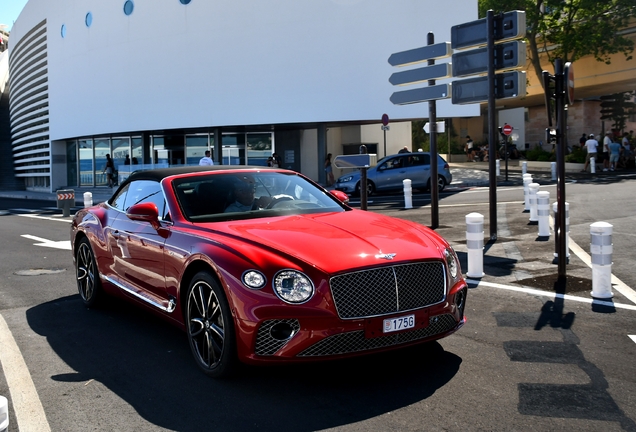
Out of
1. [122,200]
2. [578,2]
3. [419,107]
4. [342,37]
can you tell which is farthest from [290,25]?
[122,200]

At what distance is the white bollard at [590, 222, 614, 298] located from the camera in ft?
24.0

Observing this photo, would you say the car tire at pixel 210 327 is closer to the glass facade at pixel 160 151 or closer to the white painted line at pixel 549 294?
the white painted line at pixel 549 294

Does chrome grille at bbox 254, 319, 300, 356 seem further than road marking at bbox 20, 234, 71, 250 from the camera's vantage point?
No

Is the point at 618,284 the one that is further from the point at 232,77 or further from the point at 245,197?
the point at 232,77

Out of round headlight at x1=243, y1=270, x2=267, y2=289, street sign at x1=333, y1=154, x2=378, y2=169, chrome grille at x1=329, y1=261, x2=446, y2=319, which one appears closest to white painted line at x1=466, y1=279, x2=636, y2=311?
chrome grille at x1=329, y1=261, x2=446, y2=319

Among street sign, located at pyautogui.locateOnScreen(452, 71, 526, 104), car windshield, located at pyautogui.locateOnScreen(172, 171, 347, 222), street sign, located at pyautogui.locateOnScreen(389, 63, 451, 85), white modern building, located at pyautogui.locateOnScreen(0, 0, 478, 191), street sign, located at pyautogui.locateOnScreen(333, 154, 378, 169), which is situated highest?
white modern building, located at pyautogui.locateOnScreen(0, 0, 478, 191)

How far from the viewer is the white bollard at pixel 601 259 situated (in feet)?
24.0

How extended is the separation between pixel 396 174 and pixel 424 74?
12.8 m

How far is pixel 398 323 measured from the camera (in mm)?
4742

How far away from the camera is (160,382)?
5.01 meters

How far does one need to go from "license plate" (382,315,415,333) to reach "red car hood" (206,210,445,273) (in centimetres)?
39

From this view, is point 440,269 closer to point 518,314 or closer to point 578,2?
point 518,314

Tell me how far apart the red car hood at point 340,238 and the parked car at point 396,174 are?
2017 cm

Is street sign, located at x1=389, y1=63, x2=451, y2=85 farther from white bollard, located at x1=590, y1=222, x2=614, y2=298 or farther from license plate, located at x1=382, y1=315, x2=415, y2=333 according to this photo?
license plate, located at x1=382, y1=315, x2=415, y2=333
